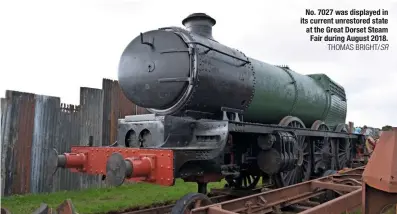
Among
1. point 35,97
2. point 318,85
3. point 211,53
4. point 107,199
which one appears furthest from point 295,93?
point 35,97

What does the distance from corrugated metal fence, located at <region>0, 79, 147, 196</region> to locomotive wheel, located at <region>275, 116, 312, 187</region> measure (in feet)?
14.4

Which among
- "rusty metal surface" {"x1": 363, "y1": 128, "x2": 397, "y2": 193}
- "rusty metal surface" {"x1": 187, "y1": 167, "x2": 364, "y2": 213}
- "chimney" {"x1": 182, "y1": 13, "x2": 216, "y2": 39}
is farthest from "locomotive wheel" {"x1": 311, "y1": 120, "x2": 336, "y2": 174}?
"rusty metal surface" {"x1": 363, "y1": 128, "x2": 397, "y2": 193}

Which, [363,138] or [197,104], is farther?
[363,138]

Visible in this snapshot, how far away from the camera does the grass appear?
6711 mm

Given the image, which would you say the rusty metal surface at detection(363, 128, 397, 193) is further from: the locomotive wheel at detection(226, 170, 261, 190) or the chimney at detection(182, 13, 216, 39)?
the locomotive wheel at detection(226, 170, 261, 190)

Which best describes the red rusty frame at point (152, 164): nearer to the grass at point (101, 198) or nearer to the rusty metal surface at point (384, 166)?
the rusty metal surface at point (384, 166)

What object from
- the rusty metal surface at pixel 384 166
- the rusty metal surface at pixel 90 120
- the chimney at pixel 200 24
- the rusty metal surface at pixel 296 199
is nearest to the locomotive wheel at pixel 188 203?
the rusty metal surface at pixel 296 199

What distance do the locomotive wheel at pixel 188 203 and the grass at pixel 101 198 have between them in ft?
8.92

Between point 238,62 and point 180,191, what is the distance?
163 inches

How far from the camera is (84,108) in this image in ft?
29.8

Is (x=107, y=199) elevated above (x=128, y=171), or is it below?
below

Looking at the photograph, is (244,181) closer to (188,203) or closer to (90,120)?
(188,203)

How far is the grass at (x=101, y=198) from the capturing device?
6.71 meters

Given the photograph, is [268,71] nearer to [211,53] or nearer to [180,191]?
[211,53]
